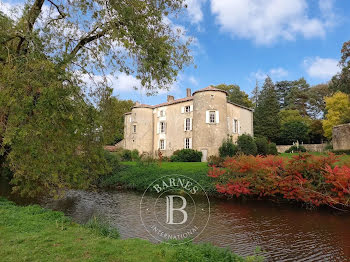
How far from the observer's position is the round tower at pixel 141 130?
32938mm

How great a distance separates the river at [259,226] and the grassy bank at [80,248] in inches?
75.0

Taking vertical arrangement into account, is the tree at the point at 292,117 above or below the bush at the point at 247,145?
above

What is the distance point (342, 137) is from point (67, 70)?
27.2m

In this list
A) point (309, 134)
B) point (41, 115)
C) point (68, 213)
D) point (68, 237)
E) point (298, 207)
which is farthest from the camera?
point (309, 134)

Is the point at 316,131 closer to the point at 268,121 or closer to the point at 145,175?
the point at 268,121

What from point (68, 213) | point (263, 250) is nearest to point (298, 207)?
point (263, 250)

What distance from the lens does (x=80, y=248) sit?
196 inches

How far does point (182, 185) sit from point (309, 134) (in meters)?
34.4

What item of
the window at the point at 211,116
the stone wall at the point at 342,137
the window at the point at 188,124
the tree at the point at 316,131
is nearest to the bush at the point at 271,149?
the stone wall at the point at 342,137

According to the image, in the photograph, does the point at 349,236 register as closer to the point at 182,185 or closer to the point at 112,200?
the point at 182,185

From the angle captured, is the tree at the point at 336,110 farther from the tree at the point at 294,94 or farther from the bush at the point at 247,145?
the bush at the point at 247,145

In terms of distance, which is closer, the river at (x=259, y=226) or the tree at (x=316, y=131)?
the river at (x=259, y=226)

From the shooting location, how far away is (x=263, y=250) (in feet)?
22.1

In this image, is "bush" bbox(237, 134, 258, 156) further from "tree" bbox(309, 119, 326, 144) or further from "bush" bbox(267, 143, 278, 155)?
"tree" bbox(309, 119, 326, 144)
